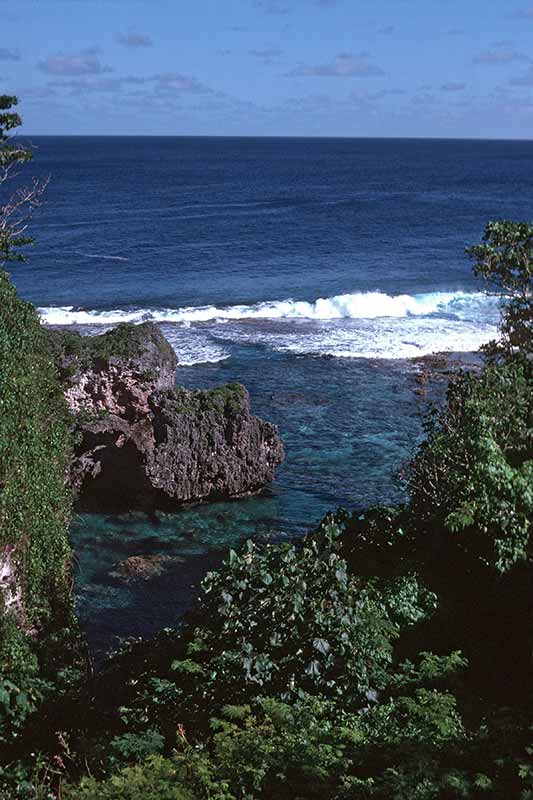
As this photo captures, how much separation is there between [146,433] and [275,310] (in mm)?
28992

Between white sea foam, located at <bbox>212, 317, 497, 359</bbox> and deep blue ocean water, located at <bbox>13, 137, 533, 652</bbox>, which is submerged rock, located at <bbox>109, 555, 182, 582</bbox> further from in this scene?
white sea foam, located at <bbox>212, 317, 497, 359</bbox>

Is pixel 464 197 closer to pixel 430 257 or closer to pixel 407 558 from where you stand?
pixel 430 257

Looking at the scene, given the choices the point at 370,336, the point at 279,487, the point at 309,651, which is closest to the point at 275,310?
the point at 370,336

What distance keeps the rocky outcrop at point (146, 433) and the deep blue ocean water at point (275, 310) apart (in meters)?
0.99

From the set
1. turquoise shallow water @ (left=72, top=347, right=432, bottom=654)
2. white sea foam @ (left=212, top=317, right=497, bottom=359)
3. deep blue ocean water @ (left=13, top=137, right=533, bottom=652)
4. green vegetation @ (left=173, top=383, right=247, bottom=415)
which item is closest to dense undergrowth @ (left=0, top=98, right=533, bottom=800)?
deep blue ocean water @ (left=13, top=137, right=533, bottom=652)

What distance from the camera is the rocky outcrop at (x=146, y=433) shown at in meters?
28.8

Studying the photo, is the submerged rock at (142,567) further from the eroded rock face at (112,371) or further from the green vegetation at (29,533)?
the eroded rock face at (112,371)

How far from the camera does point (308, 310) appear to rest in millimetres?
57312

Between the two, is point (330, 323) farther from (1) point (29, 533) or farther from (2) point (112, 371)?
(1) point (29, 533)

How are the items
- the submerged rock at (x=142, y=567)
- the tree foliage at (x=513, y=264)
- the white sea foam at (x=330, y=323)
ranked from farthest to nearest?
the white sea foam at (x=330, y=323), the submerged rock at (x=142, y=567), the tree foliage at (x=513, y=264)

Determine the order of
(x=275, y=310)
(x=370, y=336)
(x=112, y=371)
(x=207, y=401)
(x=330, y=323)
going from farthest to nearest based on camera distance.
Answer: (x=275, y=310) < (x=330, y=323) < (x=370, y=336) < (x=207, y=401) < (x=112, y=371)

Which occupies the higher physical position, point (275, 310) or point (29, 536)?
point (275, 310)

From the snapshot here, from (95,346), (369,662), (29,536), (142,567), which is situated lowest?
(142,567)

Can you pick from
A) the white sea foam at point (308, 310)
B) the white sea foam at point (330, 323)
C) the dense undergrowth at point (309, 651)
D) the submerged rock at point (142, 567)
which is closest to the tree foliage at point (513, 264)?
the dense undergrowth at point (309, 651)
